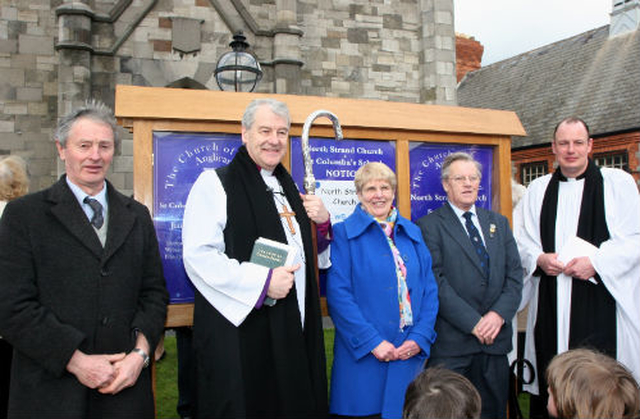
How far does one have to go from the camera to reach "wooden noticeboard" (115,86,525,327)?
327cm

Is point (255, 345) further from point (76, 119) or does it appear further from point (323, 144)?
point (323, 144)

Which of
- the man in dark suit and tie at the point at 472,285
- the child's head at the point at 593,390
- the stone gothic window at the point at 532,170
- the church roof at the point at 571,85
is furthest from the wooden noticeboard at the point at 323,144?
the stone gothic window at the point at 532,170

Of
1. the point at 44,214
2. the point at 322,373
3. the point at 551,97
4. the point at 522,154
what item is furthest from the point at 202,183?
the point at 551,97

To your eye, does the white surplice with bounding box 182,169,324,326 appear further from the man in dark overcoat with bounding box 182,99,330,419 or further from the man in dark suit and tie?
the man in dark suit and tie

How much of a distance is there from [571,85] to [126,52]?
17923mm

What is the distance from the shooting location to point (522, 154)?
830 inches

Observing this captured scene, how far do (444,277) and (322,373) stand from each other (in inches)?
40.4

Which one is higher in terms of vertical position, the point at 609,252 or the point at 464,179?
the point at 464,179

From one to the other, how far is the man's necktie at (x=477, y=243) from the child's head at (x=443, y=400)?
59.2 inches

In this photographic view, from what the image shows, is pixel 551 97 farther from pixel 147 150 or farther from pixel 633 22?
pixel 147 150

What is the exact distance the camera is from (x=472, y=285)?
11.2 ft

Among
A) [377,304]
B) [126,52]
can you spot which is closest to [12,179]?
[377,304]

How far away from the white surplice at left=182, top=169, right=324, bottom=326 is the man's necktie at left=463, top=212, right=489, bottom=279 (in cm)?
153

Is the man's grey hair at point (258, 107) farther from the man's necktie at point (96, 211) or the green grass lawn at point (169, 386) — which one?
the green grass lawn at point (169, 386)
